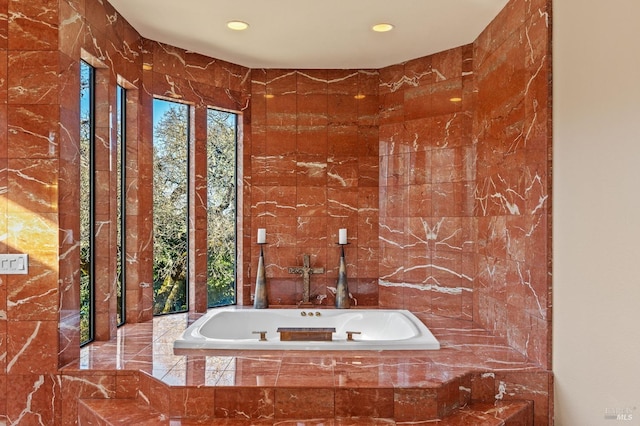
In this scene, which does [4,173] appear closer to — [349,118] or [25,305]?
[25,305]

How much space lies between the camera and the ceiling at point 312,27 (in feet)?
9.44

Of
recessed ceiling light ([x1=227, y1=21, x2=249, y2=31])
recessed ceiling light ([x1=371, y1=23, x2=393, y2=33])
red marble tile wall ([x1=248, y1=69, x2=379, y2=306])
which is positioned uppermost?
recessed ceiling light ([x1=227, y1=21, x2=249, y2=31])

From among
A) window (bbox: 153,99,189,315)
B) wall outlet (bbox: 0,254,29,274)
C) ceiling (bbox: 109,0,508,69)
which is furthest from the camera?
window (bbox: 153,99,189,315)

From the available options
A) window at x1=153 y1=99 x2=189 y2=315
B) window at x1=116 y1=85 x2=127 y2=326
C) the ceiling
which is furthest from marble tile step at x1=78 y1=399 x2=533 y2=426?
the ceiling

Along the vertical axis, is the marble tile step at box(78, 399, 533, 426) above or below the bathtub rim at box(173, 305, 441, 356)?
below

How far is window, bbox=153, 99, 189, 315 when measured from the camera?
3.72 meters

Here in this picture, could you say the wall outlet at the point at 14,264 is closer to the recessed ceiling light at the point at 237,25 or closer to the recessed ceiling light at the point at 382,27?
the recessed ceiling light at the point at 237,25

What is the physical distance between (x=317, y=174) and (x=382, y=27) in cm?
135

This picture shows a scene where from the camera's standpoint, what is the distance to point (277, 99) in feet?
13.5

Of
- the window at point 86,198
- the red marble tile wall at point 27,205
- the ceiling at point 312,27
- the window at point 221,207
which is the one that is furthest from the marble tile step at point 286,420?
the ceiling at point 312,27

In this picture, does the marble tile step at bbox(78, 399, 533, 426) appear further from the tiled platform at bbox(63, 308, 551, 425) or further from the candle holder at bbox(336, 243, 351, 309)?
the candle holder at bbox(336, 243, 351, 309)

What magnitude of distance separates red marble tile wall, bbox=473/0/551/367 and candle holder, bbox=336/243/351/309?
3.28ft

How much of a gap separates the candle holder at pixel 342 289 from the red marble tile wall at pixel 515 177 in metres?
1.00

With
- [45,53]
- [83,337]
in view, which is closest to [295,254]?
[83,337]
